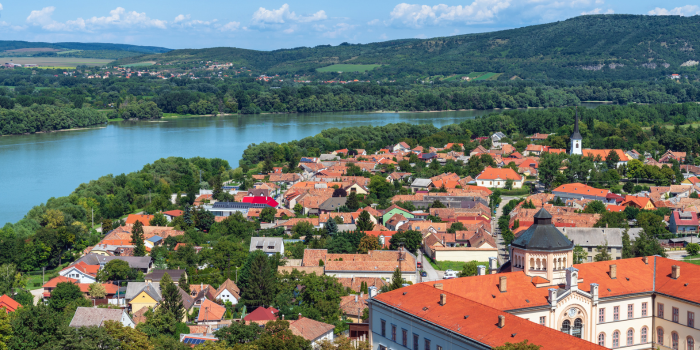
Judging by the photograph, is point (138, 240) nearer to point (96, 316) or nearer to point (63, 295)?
point (63, 295)

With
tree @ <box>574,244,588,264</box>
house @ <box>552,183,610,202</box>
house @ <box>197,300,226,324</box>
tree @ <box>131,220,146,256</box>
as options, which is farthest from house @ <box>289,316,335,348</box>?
house @ <box>552,183,610,202</box>

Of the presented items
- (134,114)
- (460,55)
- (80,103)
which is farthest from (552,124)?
(460,55)

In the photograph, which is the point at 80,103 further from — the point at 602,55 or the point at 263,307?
the point at 602,55

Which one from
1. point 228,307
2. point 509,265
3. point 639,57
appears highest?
point 639,57

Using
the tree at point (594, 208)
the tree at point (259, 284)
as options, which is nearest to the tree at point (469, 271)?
the tree at point (259, 284)

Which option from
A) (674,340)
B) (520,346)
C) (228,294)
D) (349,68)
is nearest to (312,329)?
(228,294)

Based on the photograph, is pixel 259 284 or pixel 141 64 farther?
pixel 141 64

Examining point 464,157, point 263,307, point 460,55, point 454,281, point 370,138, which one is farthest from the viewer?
point 460,55
